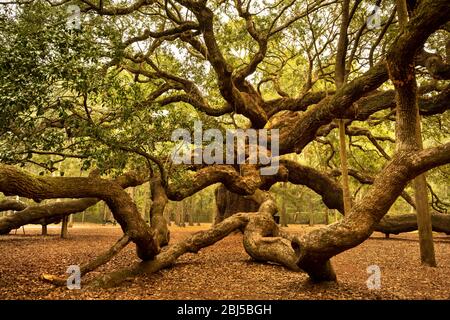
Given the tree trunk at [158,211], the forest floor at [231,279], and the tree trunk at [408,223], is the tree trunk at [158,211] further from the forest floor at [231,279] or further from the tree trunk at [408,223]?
the tree trunk at [408,223]

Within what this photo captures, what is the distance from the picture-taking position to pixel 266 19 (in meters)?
9.89

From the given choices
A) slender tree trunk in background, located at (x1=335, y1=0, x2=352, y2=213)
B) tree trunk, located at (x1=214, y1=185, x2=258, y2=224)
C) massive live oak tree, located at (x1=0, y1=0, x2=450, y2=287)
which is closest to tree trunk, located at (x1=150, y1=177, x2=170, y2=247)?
massive live oak tree, located at (x1=0, y1=0, x2=450, y2=287)

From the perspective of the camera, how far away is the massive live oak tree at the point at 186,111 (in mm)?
4352

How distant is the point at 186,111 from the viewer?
7.62 m

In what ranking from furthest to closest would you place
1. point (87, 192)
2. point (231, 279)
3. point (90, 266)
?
point (231, 279)
point (90, 266)
point (87, 192)

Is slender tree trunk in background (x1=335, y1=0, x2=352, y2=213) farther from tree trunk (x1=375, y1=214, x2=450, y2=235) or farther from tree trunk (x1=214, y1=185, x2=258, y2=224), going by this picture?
tree trunk (x1=214, y1=185, x2=258, y2=224)

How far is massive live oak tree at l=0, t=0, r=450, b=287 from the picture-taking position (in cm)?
435

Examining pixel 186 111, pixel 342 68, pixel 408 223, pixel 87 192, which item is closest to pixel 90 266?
pixel 87 192

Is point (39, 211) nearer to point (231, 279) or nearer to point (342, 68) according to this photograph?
point (231, 279)

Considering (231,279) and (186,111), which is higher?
(186,111)

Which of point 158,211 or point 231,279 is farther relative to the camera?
point 158,211

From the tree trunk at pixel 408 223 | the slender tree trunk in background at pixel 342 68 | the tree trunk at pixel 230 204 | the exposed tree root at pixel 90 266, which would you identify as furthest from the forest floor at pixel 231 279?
the tree trunk at pixel 230 204
